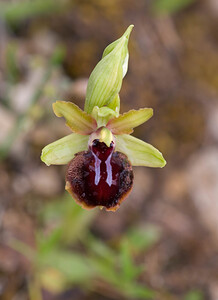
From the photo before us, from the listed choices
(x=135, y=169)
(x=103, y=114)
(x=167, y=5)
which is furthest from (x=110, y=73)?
(x=167, y=5)

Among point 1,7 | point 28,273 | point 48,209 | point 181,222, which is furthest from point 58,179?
point 1,7

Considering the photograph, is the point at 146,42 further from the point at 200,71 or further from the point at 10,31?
the point at 10,31

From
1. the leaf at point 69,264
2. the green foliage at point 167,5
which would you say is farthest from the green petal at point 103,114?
the green foliage at point 167,5

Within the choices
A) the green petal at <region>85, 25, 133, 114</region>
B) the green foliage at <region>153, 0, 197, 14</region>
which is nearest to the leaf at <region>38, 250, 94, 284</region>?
the green petal at <region>85, 25, 133, 114</region>

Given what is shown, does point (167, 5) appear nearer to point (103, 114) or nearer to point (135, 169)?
point (135, 169)

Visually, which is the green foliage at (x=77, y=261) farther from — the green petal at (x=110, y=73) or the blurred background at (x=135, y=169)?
the green petal at (x=110, y=73)

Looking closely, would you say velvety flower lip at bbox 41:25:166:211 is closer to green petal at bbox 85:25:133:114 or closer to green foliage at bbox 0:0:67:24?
green petal at bbox 85:25:133:114
